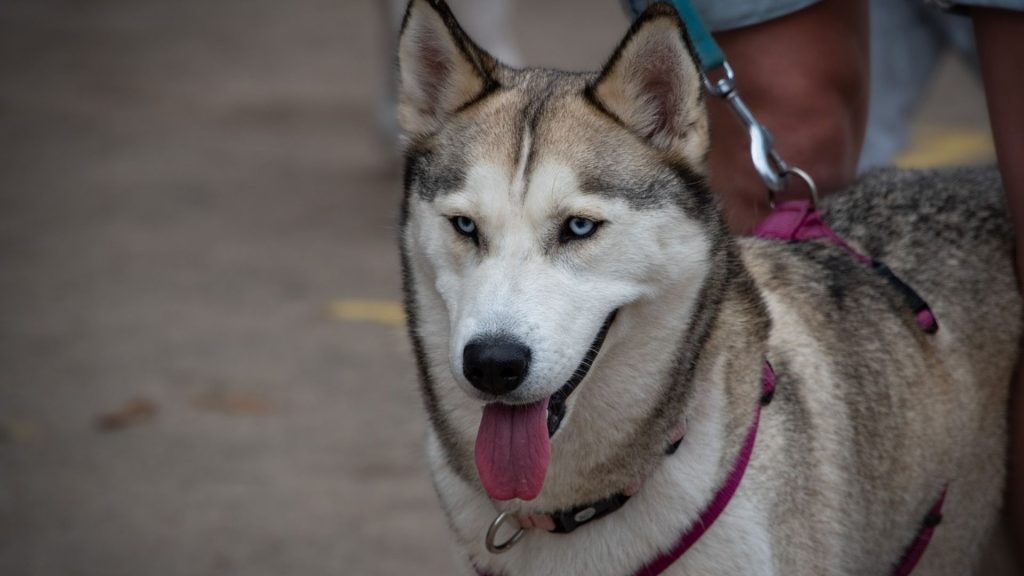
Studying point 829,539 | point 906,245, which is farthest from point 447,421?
point 906,245

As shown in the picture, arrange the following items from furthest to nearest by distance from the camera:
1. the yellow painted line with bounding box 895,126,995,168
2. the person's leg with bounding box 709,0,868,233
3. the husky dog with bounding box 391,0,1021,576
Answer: the yellow painted line with bounding box 895,126,995,168, the person's leg with bounding box 709,0,868,233, the husky dog with bounding box 391,0,1021,576

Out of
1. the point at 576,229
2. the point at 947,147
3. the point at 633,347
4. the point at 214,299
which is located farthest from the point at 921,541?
the point at 947,147

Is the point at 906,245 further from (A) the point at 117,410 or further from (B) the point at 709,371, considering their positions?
(A) the point at 117,410

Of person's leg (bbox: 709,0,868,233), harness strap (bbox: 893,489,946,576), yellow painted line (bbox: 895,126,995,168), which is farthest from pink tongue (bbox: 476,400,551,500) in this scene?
yellow painted line (bbox: 895,126,995,168)

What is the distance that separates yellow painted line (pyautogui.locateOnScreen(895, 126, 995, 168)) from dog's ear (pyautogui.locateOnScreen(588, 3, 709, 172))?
18.9 feet

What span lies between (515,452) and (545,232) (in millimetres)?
442

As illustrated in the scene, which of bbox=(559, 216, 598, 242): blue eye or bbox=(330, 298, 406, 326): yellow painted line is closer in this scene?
bbox=(559, 216, 598, 242): blue eye

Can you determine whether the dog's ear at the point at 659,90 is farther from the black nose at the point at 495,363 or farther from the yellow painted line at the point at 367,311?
the yellow painted line at the point at 367,311

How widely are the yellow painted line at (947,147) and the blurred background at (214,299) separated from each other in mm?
31

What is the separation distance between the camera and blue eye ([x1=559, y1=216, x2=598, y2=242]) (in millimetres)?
2633

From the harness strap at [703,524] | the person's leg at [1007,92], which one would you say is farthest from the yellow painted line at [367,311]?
the harness strap at [703,524]

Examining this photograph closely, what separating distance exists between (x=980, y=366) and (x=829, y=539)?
0.71 metres

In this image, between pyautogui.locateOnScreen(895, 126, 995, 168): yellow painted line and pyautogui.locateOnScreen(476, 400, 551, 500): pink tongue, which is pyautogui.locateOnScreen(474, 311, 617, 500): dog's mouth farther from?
pyautogui.locateOnScreen(895, 126, 995, 168): yellow painted line

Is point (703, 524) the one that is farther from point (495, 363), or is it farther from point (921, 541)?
point (921, 541)
